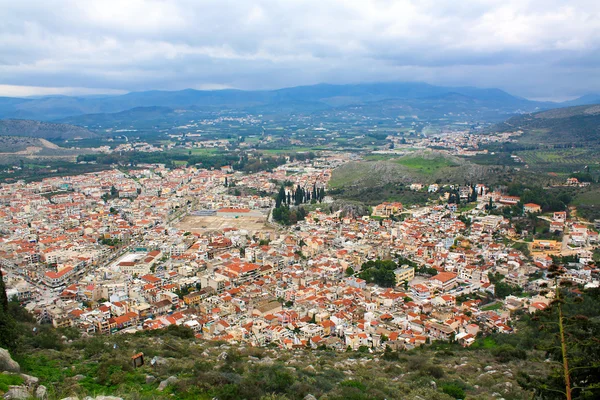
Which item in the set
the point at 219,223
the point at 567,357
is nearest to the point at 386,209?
the point at 219,223

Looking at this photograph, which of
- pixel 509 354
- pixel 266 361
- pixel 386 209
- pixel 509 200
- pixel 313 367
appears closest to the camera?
pixel 313 367

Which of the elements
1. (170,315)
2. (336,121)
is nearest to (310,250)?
(170,315)

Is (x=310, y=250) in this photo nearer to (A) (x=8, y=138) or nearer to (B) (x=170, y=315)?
(B) (x=170, y=315)

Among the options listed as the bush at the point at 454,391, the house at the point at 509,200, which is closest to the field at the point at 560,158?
the house at the point at 509,200

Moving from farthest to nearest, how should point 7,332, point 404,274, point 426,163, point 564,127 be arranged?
1. point 564,127
2. point 426,163
3. point 404,274
4. point 7,332

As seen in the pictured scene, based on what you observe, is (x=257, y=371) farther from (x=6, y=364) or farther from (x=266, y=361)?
(x=6, y=364)

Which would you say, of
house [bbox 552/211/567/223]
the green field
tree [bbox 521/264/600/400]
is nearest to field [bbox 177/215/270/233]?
house [bbox 552/211/567/223]

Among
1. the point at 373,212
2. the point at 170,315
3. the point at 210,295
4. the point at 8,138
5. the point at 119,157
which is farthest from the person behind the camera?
the point at 8,138
